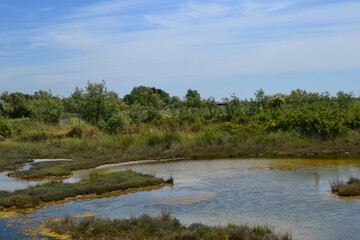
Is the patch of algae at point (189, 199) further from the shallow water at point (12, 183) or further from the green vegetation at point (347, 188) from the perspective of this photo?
the shallow water at point (12, 183)

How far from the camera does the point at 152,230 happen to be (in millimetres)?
10930

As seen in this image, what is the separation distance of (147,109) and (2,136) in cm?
1708

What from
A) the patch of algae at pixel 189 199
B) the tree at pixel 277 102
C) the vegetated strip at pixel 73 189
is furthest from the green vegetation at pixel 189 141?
the tree at pixel 277 102

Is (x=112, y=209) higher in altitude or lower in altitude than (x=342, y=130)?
lower

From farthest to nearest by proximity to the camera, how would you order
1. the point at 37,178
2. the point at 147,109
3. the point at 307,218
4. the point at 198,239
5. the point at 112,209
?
the point at 147,109 → the point at 37,178 → the point at 112,209 → the point at 307,218 → the point at 198,239

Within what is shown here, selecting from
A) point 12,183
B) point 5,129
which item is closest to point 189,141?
point 12,183

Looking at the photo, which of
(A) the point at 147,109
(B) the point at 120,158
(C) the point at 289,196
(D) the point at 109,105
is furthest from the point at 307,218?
(A) the point at 147,109

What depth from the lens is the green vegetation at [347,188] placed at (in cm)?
1418

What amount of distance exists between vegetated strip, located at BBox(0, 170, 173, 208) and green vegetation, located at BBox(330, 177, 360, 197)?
671cm

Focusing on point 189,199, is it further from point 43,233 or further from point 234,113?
point 234,113

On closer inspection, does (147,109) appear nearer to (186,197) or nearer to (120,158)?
(120,158)

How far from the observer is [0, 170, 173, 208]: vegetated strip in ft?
50.4

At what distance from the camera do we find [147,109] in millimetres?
51438

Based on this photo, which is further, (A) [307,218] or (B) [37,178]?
(B) [37,178]
